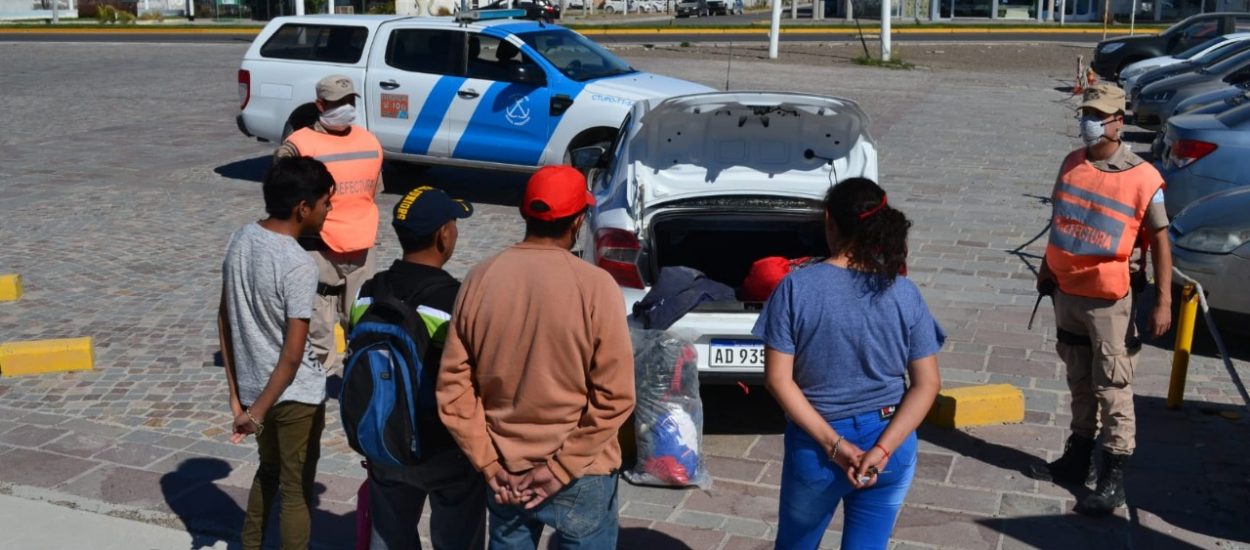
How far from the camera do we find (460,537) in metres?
3.79

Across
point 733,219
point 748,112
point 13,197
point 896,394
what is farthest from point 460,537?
point 13,197

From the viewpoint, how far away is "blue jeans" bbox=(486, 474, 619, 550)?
11.5 feet

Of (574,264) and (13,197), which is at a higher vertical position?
(574,264)

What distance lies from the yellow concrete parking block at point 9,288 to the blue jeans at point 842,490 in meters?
6.94

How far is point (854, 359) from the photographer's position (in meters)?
3.64

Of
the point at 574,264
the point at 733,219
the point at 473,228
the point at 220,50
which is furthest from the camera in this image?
the point at 220,50

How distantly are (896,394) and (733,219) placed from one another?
2897 mm

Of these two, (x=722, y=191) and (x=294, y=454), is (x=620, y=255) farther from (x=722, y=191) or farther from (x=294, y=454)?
(x=294, y=454)

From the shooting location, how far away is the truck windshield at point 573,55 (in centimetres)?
1285

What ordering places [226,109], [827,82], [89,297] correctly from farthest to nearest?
[827,82]
[226,109]
[89,297]

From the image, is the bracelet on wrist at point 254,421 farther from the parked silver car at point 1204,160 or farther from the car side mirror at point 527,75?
the parked silver car at point 1204,160

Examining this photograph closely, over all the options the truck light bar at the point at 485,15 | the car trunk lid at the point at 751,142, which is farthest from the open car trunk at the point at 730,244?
the truck light bar at the point at 485,15

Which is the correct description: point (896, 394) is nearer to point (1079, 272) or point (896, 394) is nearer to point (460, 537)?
point (460, 537)

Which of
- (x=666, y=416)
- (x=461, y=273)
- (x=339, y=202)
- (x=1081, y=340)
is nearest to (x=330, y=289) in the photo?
(x=339, y=202)
